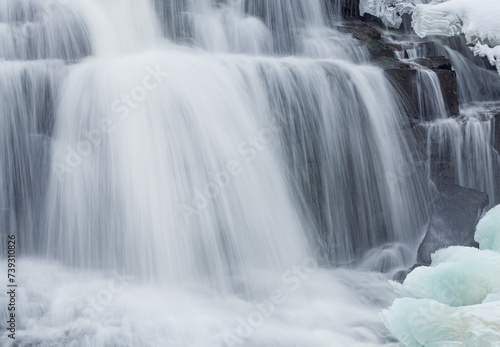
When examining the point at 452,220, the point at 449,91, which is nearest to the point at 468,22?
the point at 449,91

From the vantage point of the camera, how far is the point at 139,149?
5.38 m

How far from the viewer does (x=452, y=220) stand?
5.39 metres

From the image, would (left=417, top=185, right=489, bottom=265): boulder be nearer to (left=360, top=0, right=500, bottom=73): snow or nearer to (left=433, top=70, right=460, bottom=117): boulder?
(left=433, top=70, right=460, bottom=117): boulder

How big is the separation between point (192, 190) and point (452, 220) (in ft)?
7.39

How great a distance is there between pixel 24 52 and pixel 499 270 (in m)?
4.67

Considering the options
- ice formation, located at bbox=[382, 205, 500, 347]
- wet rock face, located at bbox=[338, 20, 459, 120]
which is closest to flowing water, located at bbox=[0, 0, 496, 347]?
wet rock face, located at bbox=[338, 20, 459, 120]

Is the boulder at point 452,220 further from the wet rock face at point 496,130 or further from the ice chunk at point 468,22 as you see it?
the ice chunk at point 468,22

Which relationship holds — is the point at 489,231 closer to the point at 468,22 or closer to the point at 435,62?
the point at 435,62

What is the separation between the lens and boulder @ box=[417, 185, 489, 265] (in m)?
5.28

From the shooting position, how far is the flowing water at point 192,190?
4.51 metres

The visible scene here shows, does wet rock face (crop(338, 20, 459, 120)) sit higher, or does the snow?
the snow

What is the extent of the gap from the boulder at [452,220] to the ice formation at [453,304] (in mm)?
607

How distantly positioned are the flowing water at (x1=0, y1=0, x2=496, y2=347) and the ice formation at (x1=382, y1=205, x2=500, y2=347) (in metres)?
0.44

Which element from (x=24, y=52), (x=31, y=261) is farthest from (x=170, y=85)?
(x=31, y=261)
